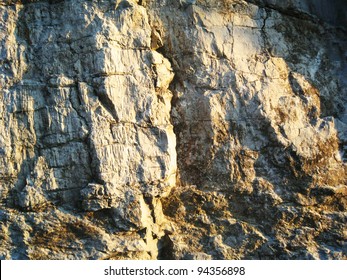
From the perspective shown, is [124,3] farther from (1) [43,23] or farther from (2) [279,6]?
(2) [279,6]

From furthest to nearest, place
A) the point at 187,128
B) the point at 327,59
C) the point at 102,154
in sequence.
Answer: the point at 327,59, the point at 187,128, the point at 102,154

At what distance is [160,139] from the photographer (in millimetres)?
5598

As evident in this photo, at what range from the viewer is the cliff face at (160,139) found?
5.41 metres

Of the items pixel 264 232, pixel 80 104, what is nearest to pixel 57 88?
pixel 80 104

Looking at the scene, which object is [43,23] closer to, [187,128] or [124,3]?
[124,3]

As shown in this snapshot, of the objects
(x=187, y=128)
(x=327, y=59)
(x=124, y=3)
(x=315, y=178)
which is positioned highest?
(x=124, y=3)

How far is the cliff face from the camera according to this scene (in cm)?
541

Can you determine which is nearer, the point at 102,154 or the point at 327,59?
the point at 102,154

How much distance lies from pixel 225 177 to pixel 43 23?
2.39 metres

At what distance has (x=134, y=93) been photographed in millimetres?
5582

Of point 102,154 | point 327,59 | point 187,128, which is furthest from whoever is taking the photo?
point 327,59

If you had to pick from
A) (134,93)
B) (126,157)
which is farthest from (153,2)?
(126,157)

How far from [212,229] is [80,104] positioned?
178cm

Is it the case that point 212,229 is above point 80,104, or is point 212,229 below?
below
